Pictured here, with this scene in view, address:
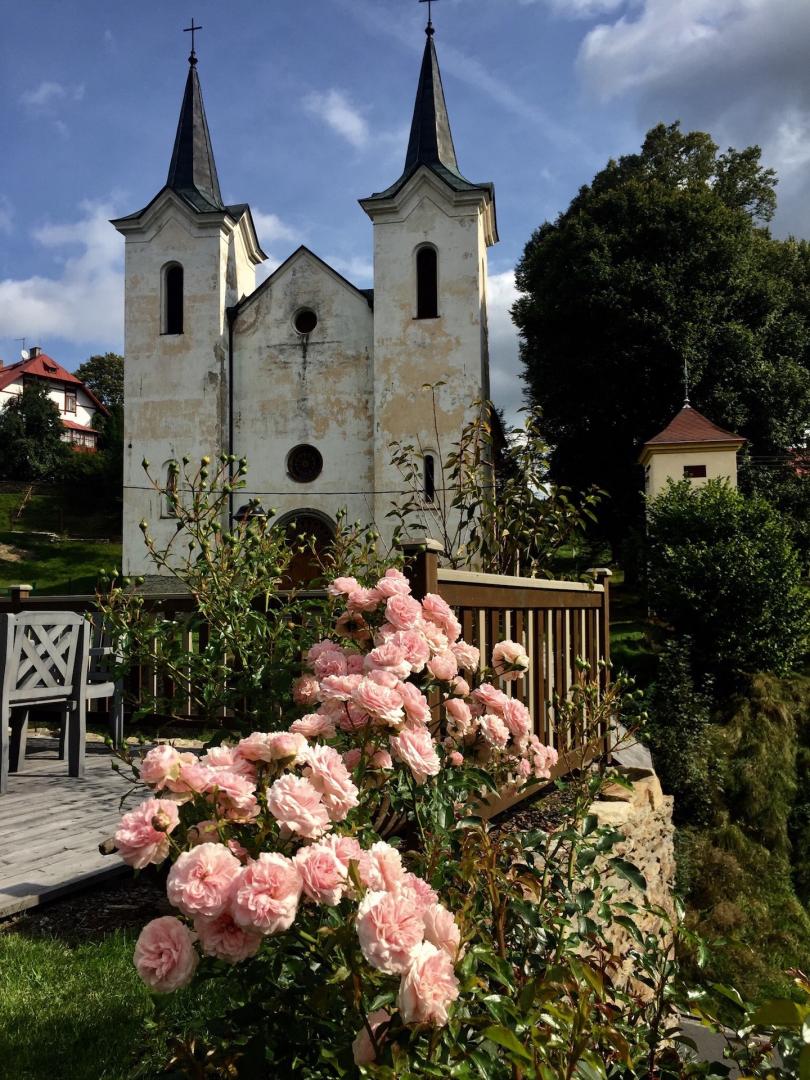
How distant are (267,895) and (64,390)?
59023 millimetres

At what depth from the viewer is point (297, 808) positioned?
4.47 ft

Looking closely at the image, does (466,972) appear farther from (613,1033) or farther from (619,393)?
(619,393)

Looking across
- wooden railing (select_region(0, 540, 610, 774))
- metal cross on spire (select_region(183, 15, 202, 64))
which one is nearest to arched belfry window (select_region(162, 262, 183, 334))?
metal cross on spire (select_region(183, 15, 202, 64))

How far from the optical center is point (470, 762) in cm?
230

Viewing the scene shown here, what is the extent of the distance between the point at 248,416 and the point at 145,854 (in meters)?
19.5

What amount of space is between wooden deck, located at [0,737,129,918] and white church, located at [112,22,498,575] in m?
13.8

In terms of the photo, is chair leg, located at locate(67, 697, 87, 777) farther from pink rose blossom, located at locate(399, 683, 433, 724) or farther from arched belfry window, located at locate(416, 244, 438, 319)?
arched belfry window, located at locate(416, 244, 438, 319)

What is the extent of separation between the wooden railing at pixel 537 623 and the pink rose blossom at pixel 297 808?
1.30 metres

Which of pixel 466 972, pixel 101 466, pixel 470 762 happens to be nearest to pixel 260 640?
pixel 470 762

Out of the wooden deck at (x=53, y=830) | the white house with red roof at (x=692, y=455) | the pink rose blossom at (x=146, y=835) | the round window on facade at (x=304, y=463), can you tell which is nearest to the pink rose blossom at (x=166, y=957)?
the pink rose blossom at (x=146, y=835)

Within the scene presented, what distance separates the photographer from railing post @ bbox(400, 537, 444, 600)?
283 cm

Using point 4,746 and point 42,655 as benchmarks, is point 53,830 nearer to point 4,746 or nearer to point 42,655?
point 4,746

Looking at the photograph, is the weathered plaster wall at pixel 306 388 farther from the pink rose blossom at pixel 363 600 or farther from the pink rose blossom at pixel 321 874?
the pink rose blossom at pixel 321 874

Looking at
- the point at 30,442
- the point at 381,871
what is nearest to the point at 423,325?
the point at 381,871
